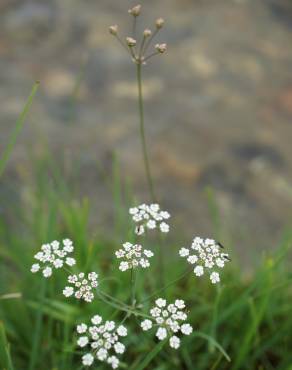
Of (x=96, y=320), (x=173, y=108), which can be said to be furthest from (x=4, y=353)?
(x=173, y=108)

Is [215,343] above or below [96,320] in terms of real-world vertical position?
below

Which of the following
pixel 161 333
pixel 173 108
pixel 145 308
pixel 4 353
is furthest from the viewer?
pixel 173 108

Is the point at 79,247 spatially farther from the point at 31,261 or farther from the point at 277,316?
the point at 277,316

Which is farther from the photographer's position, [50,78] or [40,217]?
[50,78]

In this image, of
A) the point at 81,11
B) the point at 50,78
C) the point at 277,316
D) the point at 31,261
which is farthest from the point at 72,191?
the point at 81,11

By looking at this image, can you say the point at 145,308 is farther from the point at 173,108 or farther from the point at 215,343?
the point at 173,108

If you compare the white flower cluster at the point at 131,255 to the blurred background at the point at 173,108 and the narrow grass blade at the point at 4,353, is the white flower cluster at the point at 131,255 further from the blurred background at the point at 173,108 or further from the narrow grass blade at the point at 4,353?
the blurred background at the point at 173,108

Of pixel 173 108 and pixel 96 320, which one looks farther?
pixel 173 108
